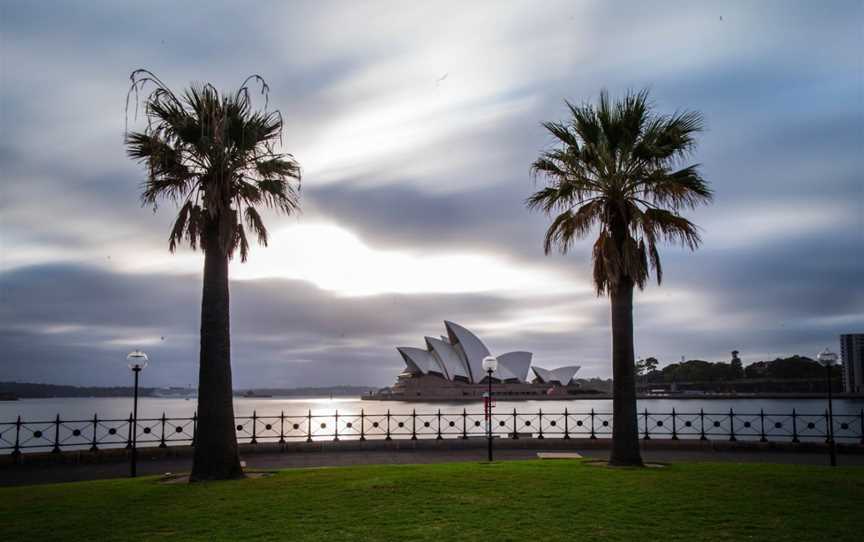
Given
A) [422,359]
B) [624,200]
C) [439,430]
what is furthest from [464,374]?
[624,200]

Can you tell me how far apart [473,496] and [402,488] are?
4.50 ft

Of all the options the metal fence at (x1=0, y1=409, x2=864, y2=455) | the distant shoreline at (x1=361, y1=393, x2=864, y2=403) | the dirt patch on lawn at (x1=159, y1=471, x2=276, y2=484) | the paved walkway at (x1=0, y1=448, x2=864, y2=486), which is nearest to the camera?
the dirt patch on lawn at (x1=159, y1=471, x2=276, y2=484)

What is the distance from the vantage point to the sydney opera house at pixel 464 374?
9869 centimetres

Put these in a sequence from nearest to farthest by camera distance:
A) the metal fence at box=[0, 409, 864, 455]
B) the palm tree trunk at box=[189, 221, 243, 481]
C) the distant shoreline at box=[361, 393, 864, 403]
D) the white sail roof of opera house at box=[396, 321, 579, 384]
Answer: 1. the palm tree trunk at box=[189, 221, 243, 481]
2. the metal fence at box=[0, 409, 864, 455]
3. the white sail roof of opera house at box=[396, 321, 579, 384]
4. the distant shoreline at box=[361, 393, 864, 403]

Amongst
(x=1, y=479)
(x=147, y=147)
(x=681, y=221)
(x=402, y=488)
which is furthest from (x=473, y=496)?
(x=1, y=479)

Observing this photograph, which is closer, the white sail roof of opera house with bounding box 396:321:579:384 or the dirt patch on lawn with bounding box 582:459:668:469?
the dirt patch on lawn with bounding box 582:459:668:469

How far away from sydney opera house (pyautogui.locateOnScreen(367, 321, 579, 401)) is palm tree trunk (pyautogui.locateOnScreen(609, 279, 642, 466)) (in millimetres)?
78386

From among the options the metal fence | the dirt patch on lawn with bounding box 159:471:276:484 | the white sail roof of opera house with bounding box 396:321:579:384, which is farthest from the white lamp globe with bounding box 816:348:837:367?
the white sail roof of opera house with bounding box 396:321:579:384

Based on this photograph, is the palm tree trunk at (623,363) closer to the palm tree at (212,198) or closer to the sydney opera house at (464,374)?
the palm tree at (212,198)

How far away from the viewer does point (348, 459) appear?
66.4ft

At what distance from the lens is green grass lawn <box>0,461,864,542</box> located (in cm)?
841

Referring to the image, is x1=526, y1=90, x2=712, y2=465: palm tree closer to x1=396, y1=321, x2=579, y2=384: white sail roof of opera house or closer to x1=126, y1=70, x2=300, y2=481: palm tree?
x1=126, y1=70, x2=300, y2=481: palm tree

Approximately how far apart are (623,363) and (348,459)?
8.79 meters

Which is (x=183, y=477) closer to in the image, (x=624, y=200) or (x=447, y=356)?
(x=624, y=200)
